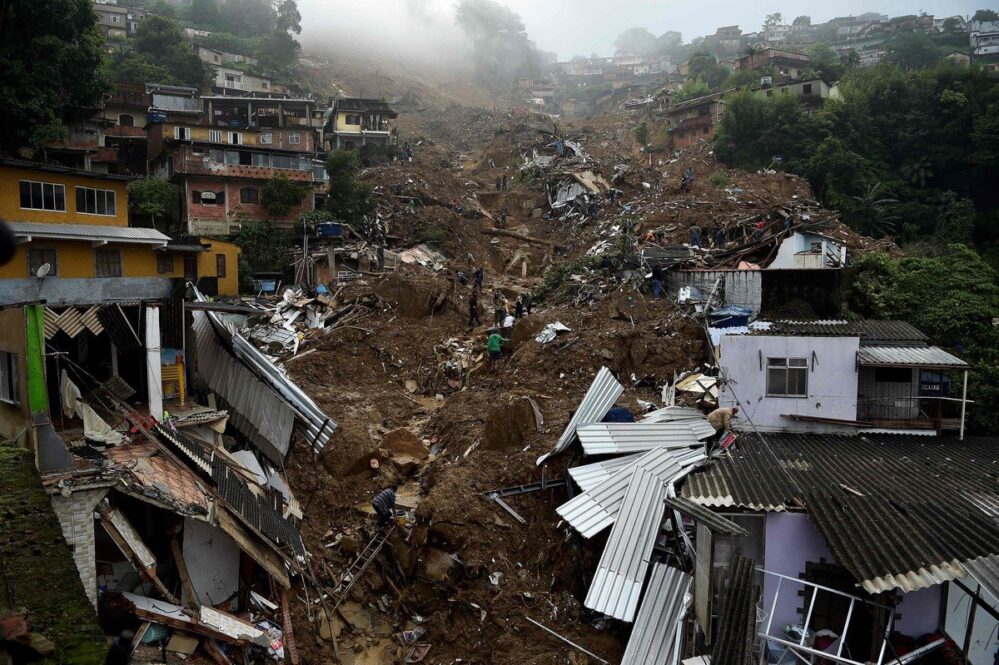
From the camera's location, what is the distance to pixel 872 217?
1179 inches

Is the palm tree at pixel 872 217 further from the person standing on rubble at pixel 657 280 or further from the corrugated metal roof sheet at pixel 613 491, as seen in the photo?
the corrugated metal roof sheet at pixel 613 491

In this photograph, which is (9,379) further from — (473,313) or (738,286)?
(738,286)

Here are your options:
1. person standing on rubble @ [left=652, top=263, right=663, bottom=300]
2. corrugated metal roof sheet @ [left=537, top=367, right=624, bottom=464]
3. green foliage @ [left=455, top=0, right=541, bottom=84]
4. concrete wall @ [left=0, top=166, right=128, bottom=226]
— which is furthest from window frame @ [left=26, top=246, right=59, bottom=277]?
green foliage @ [left=455, top=0, right=541, bottom=84]

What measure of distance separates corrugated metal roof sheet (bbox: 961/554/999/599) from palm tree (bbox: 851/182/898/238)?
2522 centimetres

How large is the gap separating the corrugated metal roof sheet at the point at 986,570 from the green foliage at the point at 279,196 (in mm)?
26244

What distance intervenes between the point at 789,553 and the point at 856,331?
5.90m

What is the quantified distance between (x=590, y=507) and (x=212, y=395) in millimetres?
7734

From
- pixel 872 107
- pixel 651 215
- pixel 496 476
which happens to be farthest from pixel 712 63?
pixel 496 476

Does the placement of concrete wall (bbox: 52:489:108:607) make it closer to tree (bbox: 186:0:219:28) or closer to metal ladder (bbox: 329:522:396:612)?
metal ladder (bbox: 329:522:396:612)

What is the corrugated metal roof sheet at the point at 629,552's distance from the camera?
9711mm

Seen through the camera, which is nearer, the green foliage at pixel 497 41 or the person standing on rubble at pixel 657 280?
the person standing on rubble at pixel 657 280

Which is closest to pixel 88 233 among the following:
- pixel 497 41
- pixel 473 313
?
pixel 473 313

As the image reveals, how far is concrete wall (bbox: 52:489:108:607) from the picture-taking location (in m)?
7.26

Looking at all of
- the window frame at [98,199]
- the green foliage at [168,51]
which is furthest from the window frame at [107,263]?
the green foliage at [168,51]
